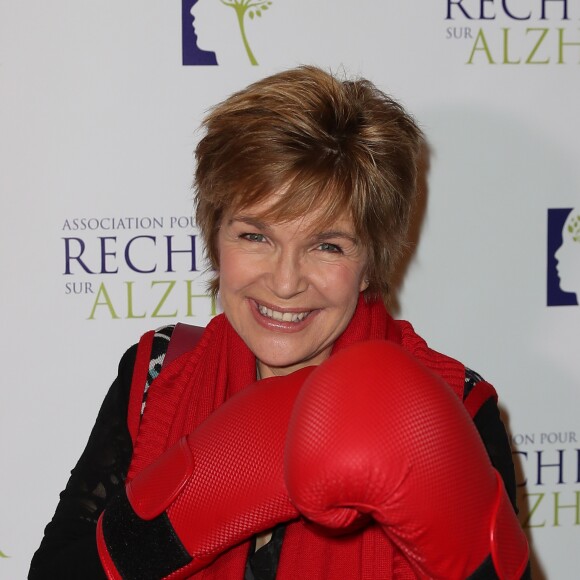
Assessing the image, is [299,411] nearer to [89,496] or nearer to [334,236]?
[334,236]

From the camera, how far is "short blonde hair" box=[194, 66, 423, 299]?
3.36 ft

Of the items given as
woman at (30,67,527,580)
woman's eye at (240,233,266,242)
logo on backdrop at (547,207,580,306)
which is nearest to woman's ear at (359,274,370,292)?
woman at (30,67,527,580)

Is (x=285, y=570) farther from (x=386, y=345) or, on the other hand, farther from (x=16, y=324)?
(x=16, y=324)

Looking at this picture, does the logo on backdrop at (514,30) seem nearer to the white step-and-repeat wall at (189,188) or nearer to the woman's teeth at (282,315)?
the white step-and-repeat wall at (189,188)

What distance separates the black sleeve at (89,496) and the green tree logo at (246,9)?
0.52 m

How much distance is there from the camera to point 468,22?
1.45m

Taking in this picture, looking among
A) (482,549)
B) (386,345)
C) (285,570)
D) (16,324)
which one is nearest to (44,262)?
(16,324)

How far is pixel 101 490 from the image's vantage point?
1.12 m

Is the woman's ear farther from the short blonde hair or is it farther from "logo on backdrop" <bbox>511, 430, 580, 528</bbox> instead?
"logo on backdrop" <bbox>511, 430, 580, 528</bbox>

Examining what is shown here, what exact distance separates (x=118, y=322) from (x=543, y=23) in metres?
0.79

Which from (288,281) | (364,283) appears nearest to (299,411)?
(288,281)

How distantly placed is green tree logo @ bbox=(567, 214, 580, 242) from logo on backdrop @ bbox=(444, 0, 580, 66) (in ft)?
0.80

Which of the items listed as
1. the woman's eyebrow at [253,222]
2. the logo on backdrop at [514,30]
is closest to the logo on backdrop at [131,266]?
the woman's eyebrow at [253,222]

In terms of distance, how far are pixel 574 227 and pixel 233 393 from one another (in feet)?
2.16
